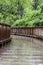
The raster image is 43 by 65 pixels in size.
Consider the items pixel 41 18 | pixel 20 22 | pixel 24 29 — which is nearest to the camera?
Answer: pixel 41 18

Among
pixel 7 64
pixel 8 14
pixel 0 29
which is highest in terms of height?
pixel 8 14

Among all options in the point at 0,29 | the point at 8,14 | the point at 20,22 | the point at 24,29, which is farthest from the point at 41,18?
the point at 8,14

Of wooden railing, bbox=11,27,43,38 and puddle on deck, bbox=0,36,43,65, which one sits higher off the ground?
wooden railing, bbox=11,27,43,38

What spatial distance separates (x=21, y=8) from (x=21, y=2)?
2.47 m

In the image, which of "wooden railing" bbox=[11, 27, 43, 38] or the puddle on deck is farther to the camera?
"wooden railing" bbox=[11, 27, 43, 38]

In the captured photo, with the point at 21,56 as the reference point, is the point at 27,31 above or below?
above

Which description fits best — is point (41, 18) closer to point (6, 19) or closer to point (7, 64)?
point (6, 19)

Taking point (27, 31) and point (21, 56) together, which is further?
point (27, 31)

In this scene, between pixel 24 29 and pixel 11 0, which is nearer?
pixel 24 29

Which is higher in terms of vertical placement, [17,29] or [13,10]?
[13,10]

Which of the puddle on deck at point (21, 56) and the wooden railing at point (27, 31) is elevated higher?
the wooden railing at point (27, 31)

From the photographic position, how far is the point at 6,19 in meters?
46.4

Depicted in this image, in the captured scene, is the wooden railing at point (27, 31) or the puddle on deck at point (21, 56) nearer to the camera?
the puddle on deck at point (21, 56)

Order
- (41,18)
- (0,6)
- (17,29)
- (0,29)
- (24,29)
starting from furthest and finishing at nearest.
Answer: (0,6) < (17,29) < (24,29) < (41,18) < (0,29)
